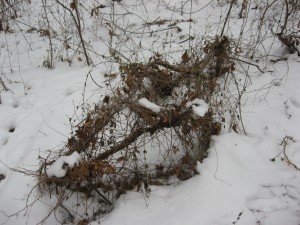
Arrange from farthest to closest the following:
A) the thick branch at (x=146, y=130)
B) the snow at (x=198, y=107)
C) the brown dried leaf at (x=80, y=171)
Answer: the thick branch at (x=146, y=130), the snow at (x=198, y=107), the brown dried leaf at (x=80, y=171)


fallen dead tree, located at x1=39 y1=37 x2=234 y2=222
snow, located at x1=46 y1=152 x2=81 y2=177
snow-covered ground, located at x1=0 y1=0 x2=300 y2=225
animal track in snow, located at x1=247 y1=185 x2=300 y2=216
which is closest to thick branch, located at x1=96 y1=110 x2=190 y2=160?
fallen dead tree, located at x1=39 y1=37 x2=234 y2=222

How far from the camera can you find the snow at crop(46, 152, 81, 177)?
2.12 m

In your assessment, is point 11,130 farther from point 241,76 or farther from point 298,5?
point 298,5

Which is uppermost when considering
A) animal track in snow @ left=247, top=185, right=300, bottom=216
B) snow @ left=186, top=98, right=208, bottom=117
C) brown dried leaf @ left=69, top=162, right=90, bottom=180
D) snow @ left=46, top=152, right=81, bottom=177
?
snow @ left=186, top=98, right=208, bottom=117

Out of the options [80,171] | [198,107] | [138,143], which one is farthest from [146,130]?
[80,171]

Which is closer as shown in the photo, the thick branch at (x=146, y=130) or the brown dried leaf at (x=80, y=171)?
the brown dried leaf at (x=80, y=171)

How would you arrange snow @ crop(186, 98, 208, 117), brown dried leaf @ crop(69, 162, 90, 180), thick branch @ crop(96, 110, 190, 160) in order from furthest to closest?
thick branch @ crop(96, 110, 190, 160), snow @ crop(186, 98, 208, 117), brown dried leaf @ crop(69, 162, 90, 180)

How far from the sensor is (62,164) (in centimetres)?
214

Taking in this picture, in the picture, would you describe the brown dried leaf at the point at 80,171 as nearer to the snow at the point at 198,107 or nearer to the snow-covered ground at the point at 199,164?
the snow-covered ground at the point at 199,164

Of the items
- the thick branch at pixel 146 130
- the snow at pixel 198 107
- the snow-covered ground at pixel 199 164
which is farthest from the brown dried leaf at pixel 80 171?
the snow at pixel 198 107

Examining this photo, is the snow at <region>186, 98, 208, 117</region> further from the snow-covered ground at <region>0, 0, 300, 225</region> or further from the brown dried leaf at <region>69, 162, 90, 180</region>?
the brown dried leaf at <region>69, 162, 90, 180</region>

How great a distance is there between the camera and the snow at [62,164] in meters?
2.12

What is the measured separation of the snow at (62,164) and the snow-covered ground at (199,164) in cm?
41

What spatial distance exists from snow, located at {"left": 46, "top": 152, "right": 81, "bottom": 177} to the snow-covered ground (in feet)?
1.33
